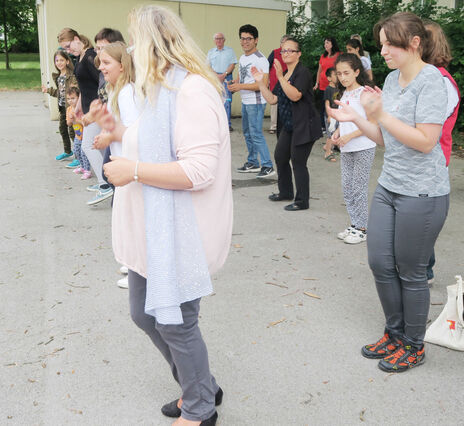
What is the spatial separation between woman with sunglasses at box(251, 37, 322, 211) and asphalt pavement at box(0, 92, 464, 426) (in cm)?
51

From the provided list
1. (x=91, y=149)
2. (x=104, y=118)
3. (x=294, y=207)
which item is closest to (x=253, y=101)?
(x=294, y=207)

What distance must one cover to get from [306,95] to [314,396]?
419 cm

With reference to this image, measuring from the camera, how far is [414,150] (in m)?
3.12

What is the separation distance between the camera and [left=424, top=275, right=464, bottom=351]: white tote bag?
3.46 m

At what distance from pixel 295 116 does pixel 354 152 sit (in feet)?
4.16

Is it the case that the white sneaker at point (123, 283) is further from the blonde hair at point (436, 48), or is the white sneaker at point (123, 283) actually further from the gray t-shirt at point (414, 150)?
the blonde hair at point (436, 48)

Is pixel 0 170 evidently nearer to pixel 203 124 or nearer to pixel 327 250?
pixel 327 250

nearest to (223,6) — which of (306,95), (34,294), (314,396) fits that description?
(306,95)

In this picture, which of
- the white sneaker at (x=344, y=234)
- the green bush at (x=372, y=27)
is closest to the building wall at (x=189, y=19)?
the green bush at (x=372, y=27)

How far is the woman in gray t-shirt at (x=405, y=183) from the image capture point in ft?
9.78

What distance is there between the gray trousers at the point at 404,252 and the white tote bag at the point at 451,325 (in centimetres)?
24

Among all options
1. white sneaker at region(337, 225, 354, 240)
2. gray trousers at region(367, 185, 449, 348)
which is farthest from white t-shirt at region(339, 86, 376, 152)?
gray trousers at region(367, 185, 449, 348)

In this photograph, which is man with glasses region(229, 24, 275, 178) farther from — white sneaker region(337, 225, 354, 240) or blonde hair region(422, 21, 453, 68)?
blonde hair region(422, 21, 453, 68)

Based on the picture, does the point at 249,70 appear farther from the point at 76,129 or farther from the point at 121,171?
the point at 121,171
